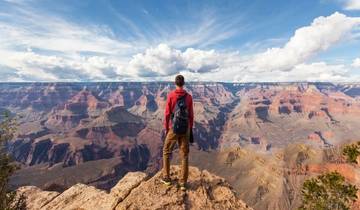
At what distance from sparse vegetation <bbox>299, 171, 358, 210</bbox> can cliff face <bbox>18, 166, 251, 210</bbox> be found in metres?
13.1

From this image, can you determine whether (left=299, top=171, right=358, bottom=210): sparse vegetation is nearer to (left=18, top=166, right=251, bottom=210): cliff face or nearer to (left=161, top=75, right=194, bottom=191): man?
(left=18, top=166, right=251, bottom=210): cliff face

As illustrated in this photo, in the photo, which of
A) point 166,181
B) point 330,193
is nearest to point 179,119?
point 166,181

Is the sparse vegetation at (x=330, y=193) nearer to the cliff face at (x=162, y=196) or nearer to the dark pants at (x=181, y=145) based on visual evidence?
the cliff face at (x=162, y=196)

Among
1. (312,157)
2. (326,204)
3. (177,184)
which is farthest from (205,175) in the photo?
(312,157)

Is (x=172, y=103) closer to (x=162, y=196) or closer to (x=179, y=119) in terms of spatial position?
(x=179, y=119)

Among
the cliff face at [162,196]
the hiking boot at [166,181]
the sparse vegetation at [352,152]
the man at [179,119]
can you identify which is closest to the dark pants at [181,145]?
the man at [179,119]

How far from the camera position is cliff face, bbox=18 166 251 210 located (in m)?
13.3

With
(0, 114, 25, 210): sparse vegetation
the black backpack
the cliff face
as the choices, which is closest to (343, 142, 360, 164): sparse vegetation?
the cliff face

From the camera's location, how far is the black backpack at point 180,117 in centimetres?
1352

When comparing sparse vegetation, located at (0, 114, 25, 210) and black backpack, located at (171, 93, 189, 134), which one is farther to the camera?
sparse vegetation, located at (0, 114, 25, 210)

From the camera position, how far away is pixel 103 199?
1561 cm

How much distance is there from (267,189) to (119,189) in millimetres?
145852

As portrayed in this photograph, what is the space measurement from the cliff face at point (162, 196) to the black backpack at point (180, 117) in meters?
2.93

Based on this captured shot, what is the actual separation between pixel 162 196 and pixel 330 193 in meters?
18.2
